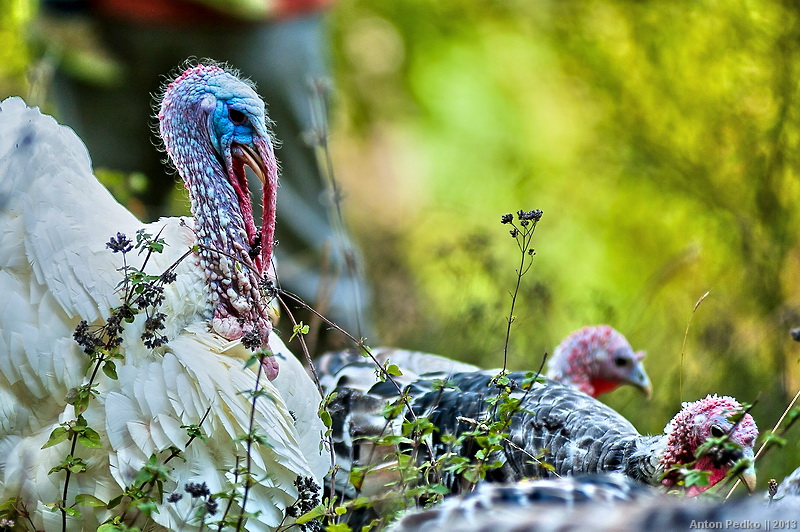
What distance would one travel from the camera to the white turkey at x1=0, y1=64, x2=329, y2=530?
2430mm

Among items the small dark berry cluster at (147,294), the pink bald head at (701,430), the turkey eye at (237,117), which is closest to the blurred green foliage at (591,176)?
the pink bald head at (701,430)

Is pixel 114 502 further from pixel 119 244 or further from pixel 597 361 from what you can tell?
pixel 597 361

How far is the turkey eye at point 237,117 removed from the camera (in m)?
2.73

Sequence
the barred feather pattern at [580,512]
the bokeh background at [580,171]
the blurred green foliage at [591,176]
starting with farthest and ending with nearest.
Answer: the blurred green foliage at [591,176] < the bokeh background at [580,171] < the barred feather pattern at [580,512]

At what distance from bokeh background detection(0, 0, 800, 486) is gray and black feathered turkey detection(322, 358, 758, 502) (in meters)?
0.22

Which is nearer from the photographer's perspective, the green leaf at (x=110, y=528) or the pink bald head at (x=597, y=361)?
the green leaf at (x=110, y=528)

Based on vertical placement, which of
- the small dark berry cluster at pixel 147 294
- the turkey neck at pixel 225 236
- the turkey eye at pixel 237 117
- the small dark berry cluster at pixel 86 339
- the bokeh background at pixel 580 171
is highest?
the bokeh background at pixel 580 171

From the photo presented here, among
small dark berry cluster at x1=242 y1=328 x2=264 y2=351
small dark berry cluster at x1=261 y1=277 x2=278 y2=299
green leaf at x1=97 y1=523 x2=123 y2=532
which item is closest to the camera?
green leaf at x1=97 y1=523 x2=123 y2=532

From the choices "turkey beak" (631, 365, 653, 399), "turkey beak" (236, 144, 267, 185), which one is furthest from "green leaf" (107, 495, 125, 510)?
"turkey beak" (631, 365, 653, 399)

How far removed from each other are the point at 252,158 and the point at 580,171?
533 cm

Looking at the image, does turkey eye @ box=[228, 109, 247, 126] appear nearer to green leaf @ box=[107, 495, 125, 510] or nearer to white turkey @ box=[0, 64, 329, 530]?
white turkey @ box=[0, 64, 329, 530]

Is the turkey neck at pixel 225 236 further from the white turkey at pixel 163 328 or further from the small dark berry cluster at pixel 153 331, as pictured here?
the small dark berry cluster at pixel 153 331

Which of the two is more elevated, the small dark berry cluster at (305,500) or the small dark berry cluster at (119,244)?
the small dark berry cluster at (119,244)

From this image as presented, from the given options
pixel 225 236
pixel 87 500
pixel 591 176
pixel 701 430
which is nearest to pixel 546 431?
pixel 701 430
